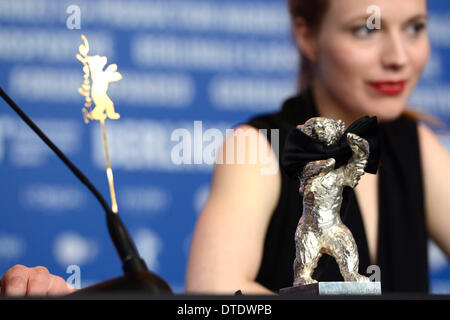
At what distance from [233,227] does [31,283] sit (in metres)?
0.51

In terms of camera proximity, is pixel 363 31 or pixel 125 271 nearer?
pixel 125 271

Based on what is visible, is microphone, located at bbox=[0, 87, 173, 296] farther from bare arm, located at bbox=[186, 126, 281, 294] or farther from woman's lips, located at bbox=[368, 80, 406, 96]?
woman's lips, located at bbox=[368, 80, 406, 96]

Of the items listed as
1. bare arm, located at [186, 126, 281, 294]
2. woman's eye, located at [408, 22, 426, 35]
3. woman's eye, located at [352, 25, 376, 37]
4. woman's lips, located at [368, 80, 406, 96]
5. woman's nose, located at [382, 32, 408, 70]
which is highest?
woman's eye, located at [408, 22, 426, 35]

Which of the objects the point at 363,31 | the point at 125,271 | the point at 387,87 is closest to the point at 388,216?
the point at 387,87

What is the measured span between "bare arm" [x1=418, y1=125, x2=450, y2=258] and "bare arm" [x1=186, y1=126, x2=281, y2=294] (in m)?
0.38

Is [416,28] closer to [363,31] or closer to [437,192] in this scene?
[363,31]

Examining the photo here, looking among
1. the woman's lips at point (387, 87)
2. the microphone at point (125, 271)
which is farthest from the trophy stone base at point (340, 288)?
the woman's lips at point (387, 87)

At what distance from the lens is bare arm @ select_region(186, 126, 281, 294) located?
103cm

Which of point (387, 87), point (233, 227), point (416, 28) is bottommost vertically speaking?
point (233, 227)

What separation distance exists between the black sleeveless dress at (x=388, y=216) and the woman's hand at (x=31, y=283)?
19.1 inches

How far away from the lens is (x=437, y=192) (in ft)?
4.18

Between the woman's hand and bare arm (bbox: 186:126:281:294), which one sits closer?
the woman's hand

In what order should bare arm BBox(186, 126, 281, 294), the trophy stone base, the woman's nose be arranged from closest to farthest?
the trophy stone base → bare arm BBox(186, 126, 281, 294) → the woman's nose

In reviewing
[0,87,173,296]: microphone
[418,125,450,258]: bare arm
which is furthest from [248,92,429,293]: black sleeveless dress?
[0,87,173,296]: microphone
